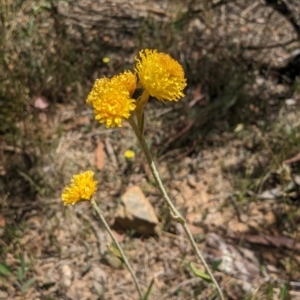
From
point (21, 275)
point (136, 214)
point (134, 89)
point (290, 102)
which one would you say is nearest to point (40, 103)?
point (136, 214)

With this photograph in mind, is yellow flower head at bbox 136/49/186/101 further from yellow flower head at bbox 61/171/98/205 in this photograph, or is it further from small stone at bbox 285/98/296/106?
small stone at bbox 285/98/296/106

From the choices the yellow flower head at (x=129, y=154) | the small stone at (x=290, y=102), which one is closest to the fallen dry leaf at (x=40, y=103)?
the yellow flower head at (x=129, y=154)

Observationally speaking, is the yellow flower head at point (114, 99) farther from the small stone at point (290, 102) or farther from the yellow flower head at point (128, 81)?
the small stone at point (290, 102)

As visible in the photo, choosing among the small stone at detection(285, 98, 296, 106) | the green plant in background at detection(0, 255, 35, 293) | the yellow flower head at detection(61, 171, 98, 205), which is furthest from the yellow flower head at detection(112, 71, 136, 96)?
the small stone at detection(285, 98, 296, 106)

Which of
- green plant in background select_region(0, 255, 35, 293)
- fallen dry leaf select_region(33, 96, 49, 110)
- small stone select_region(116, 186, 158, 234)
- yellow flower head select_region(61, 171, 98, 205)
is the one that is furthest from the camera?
fallen dry leaf select_region(33, 96, 49, 110)

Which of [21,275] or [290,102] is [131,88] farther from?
[290,102]
